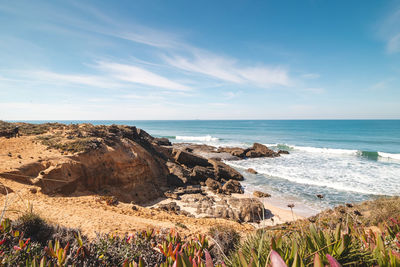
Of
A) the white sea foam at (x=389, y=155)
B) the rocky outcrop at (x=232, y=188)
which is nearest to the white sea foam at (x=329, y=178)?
the rocky outcrop at (x=232, y=188)

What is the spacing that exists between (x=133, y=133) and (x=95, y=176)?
7605mm

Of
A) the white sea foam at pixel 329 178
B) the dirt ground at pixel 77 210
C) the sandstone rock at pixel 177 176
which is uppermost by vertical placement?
the dirt ground at pixel 77 210

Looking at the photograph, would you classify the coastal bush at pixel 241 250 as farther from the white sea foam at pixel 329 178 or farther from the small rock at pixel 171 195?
the white sea foam at pixel 329 178

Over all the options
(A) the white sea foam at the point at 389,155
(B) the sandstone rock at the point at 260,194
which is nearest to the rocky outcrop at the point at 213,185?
(B) the sandstone rock at the point at 260,194

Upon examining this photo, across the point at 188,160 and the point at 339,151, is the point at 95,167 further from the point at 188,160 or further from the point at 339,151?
the point at 339,151

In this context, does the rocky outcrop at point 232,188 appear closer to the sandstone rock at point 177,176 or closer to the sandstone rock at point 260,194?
the sandstone rock at point 260,194

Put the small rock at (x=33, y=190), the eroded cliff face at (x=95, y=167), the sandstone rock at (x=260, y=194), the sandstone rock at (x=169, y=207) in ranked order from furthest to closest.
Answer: the sandstone rock at (x=260, y=194) → the sandstone rock at (x=169, y=207) → the eroded cliff face at (x=95, y=167) → the small rock at (x=33, y=190)

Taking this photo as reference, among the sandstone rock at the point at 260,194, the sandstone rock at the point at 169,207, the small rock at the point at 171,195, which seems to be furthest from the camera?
the sandstone rock at the point at 260,194

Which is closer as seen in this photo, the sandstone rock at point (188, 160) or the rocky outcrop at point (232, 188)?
the rocky outcrop at point (232, 188)

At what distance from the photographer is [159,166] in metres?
17.1

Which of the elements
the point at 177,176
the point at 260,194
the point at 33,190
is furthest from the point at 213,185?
the point at 33,190

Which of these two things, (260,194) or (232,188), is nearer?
(260,194)

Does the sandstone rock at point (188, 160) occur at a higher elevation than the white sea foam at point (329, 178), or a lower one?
higher

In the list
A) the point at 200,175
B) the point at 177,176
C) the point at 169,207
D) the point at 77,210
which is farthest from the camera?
the point at 200,175
